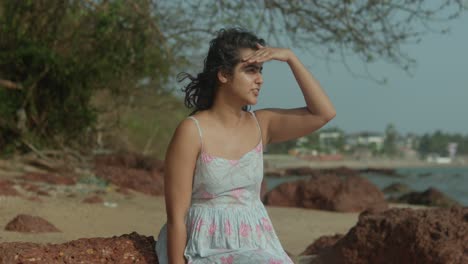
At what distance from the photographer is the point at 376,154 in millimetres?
119812

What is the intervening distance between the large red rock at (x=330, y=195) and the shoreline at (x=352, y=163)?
56755 mm

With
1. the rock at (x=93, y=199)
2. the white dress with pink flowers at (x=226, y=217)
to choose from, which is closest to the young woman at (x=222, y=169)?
the white dress with pink flowers at (x=226, y=217)

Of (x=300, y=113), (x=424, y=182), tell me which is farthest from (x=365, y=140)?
(x=300, y=113)

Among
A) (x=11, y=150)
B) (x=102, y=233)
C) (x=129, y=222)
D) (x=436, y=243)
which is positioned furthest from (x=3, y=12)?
(x=436, y=243)

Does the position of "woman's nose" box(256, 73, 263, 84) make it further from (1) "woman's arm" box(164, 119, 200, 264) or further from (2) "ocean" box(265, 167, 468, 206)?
(2) "ocean" box(265, 167, 468, 206)

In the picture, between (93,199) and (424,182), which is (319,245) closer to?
(93,199)

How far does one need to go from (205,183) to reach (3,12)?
10812 mm

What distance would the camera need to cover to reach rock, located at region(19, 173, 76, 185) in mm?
12739

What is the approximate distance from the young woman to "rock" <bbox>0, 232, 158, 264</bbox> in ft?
0.34

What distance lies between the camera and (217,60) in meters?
3.40

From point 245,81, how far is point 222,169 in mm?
415

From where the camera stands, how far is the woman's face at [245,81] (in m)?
3.36

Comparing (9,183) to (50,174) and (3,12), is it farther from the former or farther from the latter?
(3,12)

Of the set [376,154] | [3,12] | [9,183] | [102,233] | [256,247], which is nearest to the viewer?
[256,247]
